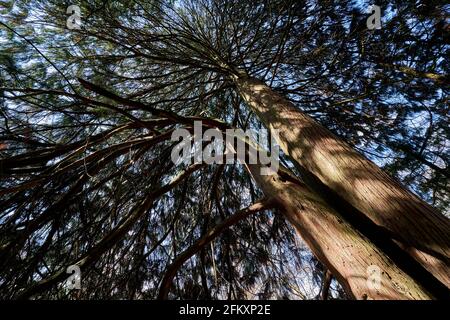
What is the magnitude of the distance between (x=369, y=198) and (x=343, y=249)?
0.88 feet

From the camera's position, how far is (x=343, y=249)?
3.31 ft

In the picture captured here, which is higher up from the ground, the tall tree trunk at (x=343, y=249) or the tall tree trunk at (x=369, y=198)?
the tall tree trunk at (x=369, y=198)

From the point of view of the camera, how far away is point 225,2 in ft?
12.4

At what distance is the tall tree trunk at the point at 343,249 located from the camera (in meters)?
0.86

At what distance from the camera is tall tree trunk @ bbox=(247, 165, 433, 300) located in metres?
0.86

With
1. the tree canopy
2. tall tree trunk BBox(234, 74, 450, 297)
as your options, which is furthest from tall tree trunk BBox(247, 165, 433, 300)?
the tree canopy

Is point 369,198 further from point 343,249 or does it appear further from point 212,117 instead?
point 212,117

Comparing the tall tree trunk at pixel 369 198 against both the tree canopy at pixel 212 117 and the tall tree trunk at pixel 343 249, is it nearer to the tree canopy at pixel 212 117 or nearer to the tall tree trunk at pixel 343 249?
the tall tree trunk at pixel 343 249

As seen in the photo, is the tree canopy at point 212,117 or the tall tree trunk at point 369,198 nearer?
the tall tree trunk at point 369,198

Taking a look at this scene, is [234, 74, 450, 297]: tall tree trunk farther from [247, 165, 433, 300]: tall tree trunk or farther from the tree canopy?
the tree canopy

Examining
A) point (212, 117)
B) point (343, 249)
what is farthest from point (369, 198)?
point (212, 117)

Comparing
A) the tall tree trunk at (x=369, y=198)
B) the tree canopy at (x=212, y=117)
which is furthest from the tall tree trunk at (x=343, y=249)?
the tree canopy at (x=212, y=117)

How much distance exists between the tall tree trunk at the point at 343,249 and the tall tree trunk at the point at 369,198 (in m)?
0.06
